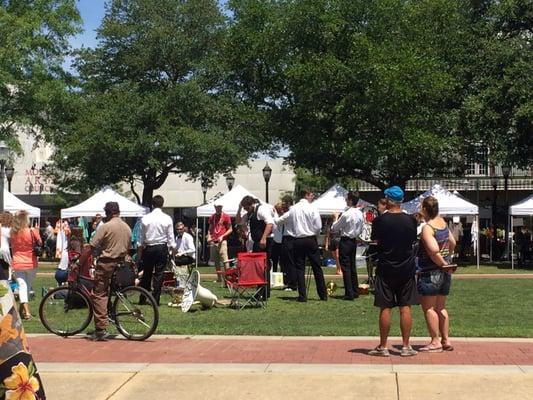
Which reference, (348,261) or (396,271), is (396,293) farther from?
(348,261)

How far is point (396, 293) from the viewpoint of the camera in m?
7.59

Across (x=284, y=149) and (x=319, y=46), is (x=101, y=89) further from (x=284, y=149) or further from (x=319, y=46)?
(x=319, y=46)

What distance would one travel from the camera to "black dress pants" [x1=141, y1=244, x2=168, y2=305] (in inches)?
459

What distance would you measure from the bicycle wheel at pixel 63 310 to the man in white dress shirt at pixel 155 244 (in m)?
1.96

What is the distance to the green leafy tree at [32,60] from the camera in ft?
88.6

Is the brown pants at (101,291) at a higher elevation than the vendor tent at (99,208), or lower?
lower

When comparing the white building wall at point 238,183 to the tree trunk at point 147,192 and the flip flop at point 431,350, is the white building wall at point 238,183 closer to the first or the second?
the tree trunk at point 147,192

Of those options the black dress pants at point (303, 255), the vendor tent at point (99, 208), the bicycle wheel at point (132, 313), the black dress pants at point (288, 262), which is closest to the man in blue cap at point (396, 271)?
the bicycle wheel at point (132, 313)

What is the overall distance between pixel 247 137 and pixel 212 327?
76.6 feet

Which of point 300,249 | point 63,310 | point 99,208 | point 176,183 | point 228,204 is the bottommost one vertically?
point 63,310

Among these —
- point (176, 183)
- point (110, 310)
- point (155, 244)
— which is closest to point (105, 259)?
point (110, 310)

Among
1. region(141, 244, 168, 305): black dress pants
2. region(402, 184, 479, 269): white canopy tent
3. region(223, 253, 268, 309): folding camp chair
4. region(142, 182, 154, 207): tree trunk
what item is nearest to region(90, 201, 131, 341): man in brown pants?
region(141, 244, 168, 305): black dress pants

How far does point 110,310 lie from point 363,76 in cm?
1960

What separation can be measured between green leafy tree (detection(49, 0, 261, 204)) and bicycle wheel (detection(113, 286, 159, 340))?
2193 centimetres
